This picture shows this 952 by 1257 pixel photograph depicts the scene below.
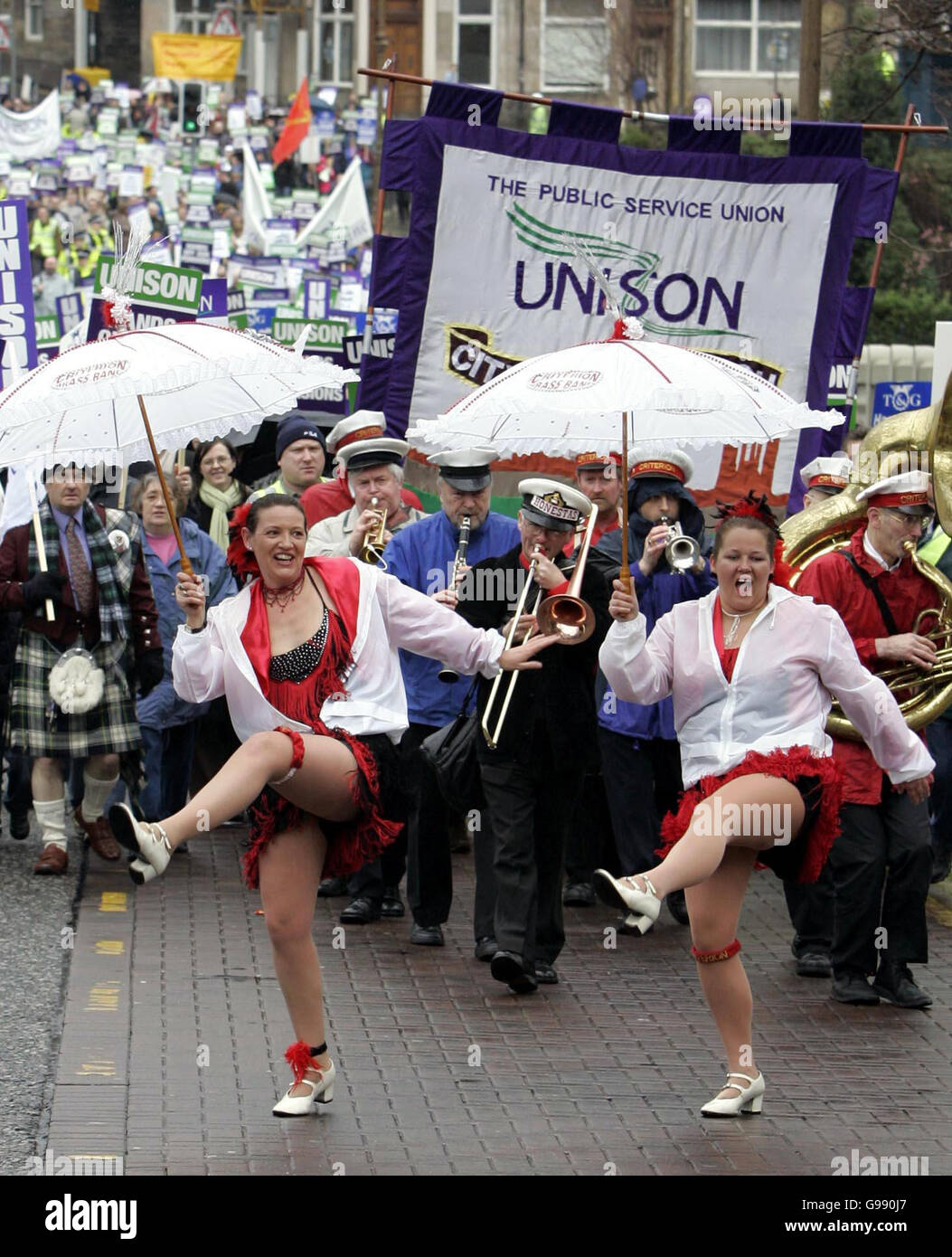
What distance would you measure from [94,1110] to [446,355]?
605 cm

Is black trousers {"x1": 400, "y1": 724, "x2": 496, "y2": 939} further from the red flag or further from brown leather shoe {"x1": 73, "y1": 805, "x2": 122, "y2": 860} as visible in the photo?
the red flag

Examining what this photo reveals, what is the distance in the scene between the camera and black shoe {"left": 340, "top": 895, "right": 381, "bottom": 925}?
29.0ft

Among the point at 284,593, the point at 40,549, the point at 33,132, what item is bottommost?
the point at 40,549

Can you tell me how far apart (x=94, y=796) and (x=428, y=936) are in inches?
84.7

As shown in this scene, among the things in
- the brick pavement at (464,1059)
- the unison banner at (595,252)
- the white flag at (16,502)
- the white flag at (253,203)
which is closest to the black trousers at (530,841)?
the brick pavement at (464,1059)

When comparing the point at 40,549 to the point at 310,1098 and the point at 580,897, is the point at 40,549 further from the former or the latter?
the point at 310,1098

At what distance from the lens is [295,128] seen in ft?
124

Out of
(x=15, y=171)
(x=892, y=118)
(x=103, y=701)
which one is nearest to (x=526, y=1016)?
(x=103, y=701)

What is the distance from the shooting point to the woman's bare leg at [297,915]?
6.02 metres

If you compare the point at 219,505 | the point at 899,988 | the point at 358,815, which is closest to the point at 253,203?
the point at 219,505

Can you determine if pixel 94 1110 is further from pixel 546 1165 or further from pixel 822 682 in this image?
pixel 822 682

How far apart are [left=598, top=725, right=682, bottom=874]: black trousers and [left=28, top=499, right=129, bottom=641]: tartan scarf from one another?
2.34 m

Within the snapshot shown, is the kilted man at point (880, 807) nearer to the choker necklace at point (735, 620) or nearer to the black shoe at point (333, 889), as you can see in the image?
the choker necklace at point (735, 620)

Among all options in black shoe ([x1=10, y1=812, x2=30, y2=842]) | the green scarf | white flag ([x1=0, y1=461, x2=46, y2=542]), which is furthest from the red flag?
white flag ([x1=0, y1=461, x2=46, y2=542])
